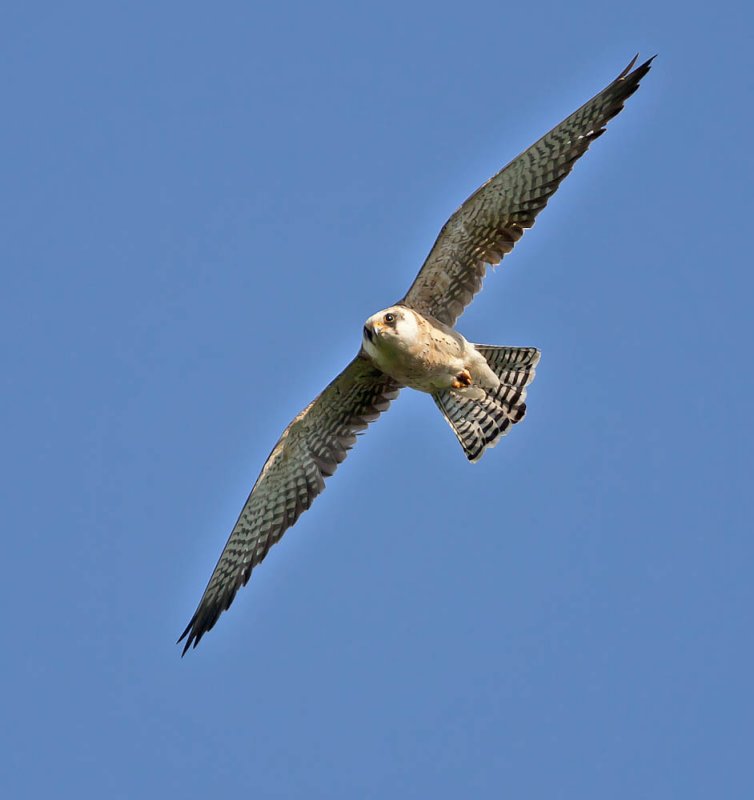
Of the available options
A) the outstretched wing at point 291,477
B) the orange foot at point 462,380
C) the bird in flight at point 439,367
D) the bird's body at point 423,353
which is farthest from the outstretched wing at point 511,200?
the outstretched wing at point 291,477

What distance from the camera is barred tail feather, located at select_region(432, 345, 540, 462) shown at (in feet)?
44.3

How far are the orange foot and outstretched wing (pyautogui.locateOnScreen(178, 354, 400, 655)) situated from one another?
511mm

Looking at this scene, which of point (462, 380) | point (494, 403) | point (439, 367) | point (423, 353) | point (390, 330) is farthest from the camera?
point (494, 403)

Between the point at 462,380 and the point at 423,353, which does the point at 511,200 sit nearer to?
the point at 423,353

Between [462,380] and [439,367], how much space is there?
47cm

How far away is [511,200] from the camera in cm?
1279

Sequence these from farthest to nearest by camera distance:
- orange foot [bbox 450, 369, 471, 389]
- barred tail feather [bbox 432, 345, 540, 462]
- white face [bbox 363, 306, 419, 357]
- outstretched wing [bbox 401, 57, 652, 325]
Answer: barred tail feather [bbox 432, 345, 540, 462]
orange foot [bbox 450, 369, 471, 389]
outstretched wing [bbox 401, 57, 652, 325]
white face [bbox 363, 306, 419, 357]

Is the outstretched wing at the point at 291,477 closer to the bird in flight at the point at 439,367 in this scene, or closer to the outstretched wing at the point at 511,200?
the bird in flight at the point at 439,367

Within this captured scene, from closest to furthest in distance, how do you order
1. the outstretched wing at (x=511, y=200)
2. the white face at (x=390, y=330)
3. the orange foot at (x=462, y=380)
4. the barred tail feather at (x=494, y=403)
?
the white face at (x=390, y=330) → the outstretched wing at (x=511, y=200) → the orange foot at (x=462, y=380) → the barred tail feather at (x=494, y=403)

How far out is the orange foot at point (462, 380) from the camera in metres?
13.3

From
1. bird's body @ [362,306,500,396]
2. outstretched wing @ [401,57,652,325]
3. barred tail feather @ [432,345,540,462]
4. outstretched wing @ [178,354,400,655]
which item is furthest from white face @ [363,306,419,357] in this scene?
barred tail feather @ [432,345,540,462]

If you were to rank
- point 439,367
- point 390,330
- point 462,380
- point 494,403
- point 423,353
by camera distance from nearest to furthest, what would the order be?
point 390,330
point 423,353
point 439,367
point 462,380
point 494,403

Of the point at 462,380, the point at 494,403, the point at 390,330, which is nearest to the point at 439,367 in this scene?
the point at 462,380

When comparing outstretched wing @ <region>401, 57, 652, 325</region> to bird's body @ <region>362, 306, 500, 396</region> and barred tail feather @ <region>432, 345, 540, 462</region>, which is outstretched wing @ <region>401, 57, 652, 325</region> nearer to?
bird's body @ <region>362, 306, 500, 396</region>
